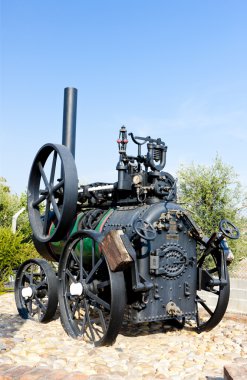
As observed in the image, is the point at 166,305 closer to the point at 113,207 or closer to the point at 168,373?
the point at 168,373

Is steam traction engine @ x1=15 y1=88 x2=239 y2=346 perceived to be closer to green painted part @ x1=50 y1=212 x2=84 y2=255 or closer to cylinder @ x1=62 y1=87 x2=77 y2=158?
green painted part @ x1=50 y1=212 x2=84 y2=255

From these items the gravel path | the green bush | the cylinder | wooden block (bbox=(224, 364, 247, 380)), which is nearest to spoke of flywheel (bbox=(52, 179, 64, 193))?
the gravel path

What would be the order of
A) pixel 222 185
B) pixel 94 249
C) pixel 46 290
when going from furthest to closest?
pixel 222 185
pixel 46 290
pixel 94 249

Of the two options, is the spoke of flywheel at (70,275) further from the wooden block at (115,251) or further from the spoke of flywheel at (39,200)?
the spoke of flywheel at (39,200)

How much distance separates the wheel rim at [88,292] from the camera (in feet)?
16.3

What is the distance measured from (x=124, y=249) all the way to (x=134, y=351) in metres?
1.18

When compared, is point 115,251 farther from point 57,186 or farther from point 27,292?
point 27,292

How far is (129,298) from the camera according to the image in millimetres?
5410

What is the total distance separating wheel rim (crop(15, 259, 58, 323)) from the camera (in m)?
6.43

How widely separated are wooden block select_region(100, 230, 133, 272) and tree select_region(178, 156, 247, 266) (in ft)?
30.3

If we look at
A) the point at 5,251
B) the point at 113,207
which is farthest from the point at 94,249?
the point at 5,251

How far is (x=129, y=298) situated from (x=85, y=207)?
1.95 m

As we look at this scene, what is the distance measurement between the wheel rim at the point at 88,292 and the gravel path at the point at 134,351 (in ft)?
0.61

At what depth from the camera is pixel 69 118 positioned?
830 cm
